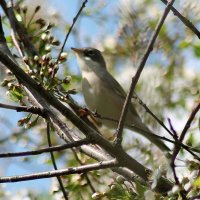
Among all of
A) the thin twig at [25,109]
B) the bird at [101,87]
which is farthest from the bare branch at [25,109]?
the bird at [101,87]

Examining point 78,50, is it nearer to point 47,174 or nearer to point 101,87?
point 101,87

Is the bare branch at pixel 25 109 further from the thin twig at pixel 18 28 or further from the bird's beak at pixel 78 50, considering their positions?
the bird's beak at pixel 78 50

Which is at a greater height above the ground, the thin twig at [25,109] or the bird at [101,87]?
the bird at [101,87]

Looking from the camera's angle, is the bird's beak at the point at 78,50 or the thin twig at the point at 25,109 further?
the bird's beak at the point at 78,50

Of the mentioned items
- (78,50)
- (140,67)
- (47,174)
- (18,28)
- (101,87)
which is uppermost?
(78,50)

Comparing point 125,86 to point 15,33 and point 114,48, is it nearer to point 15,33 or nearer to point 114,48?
point 114,48

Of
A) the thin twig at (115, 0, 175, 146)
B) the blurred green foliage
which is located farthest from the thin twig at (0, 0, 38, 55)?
the thin twig at (115, 0, 175, 146)

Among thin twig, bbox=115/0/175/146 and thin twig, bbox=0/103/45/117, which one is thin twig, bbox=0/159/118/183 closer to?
thin twig, bbox=115/0/175/146

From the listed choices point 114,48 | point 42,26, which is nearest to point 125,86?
point 114,48

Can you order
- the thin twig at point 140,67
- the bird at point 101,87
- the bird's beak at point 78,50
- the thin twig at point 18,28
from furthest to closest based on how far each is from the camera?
the bird at point 101,87, the bird's beak at point 78,50, the thin twig at point 18,28, the thin twig at point 140,67

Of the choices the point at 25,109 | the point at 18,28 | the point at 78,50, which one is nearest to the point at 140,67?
the point at 25,109

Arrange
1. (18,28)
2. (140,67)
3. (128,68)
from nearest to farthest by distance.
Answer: (140,67)
(18,28)
(128,68)

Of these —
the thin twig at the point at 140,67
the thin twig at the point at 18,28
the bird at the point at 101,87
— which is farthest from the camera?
the bird at the point at 101,87

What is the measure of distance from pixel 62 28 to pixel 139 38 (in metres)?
1.63
